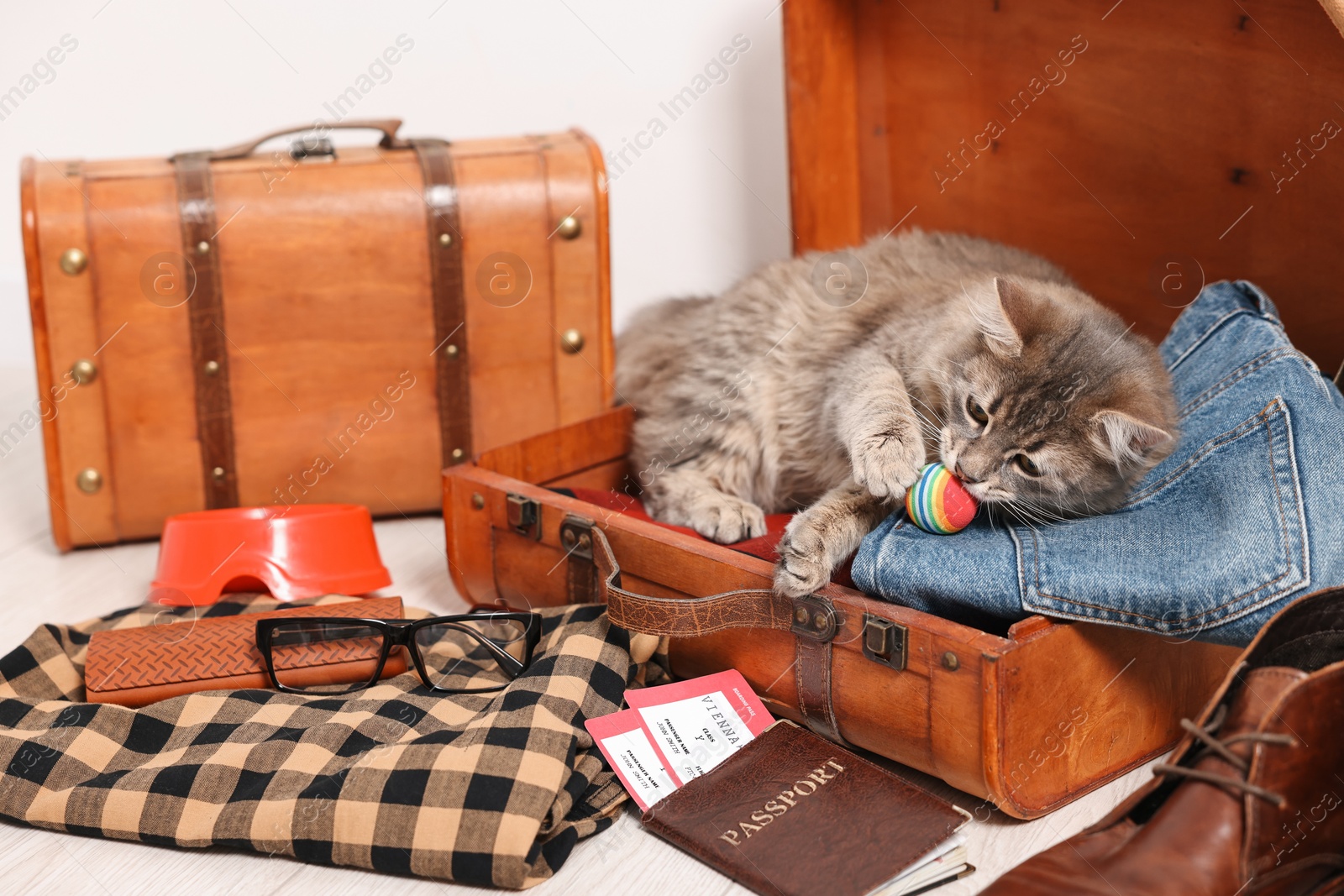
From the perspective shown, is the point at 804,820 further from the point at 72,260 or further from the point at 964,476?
the point at 72,260

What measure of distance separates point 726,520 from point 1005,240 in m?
0.91

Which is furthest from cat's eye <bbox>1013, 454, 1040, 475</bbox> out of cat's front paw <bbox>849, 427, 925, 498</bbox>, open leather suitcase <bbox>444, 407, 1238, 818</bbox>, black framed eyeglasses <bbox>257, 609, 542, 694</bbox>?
black framed eyeglasses <bbox>257, 609, 542, 694</bbox>

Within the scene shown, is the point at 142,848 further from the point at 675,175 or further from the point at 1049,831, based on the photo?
the point at 675,175

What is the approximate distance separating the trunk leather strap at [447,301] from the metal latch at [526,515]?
1.56 feet

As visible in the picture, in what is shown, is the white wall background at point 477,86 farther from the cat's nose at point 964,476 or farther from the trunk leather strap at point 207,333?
the cat's nose at point 964,476

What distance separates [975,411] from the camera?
145cm

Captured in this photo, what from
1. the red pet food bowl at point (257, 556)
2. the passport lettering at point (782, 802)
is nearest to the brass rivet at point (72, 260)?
the red pet food bowl at point (257, 556)

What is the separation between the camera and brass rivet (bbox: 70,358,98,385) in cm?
196

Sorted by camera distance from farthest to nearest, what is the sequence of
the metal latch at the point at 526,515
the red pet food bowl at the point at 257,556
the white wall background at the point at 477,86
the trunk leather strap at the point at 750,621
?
the white wall background at the point at 477,86 → the red pet food bowl at the point at 257,556 → the metal latch at the point at 526,515 → the trunk leather strap at the point at 750,621

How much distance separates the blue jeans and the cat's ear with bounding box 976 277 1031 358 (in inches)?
8.7

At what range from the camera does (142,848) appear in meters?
1.26

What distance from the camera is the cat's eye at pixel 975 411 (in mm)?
1435

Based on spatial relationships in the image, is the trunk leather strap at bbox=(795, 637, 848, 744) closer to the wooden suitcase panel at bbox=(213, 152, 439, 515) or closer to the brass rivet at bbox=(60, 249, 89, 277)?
the wooden suitcase panel at bbox=(213, 152, 439, 515)

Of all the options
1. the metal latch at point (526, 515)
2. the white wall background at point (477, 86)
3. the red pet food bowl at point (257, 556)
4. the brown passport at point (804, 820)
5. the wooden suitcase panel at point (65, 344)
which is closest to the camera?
the brown passport at point (804, 820)
